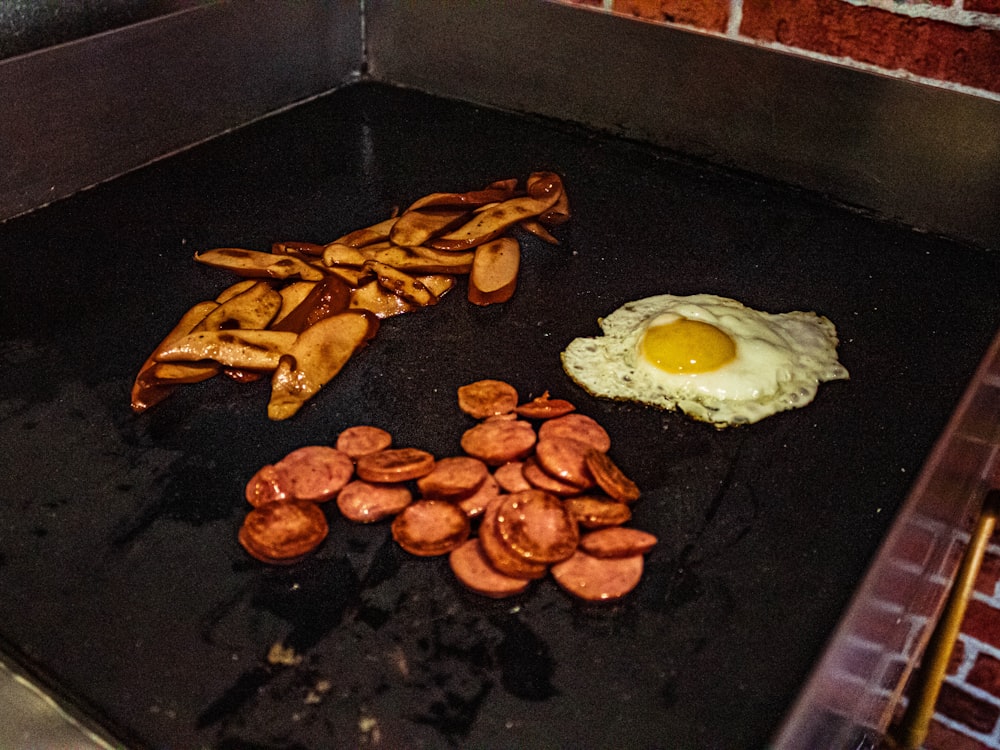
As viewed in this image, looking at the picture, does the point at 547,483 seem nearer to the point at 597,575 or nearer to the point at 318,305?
the point at 597,575

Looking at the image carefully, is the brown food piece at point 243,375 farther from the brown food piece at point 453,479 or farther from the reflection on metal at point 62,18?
the reflection on metal at point 62,18

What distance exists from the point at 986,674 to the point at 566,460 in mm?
956

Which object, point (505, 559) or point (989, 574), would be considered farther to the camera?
point (989, 574)

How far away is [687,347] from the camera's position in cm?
122

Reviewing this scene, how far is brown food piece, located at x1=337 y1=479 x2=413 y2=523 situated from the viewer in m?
1.01

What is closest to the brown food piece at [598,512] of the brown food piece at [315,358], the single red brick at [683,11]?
the brown food piece at [315,358]

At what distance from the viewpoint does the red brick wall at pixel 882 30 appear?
1446mm

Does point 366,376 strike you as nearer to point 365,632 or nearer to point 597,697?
point 365,632

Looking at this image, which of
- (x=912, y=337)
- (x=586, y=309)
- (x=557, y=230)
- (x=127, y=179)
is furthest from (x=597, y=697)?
(x=127, y=179)

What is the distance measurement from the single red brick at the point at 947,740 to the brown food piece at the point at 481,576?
105 cm

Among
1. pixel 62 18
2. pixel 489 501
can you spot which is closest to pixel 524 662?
pixel 489 501

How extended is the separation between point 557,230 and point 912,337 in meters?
0.56

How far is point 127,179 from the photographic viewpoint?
1671 mm

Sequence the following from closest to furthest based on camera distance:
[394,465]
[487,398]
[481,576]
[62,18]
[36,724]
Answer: [36,724]
[481,576]
[394,465]
[487,398]
[62,18]
